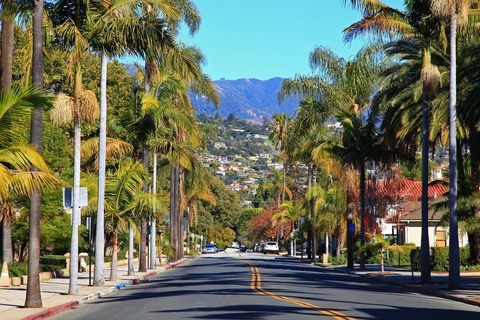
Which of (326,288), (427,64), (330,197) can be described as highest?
(427,64)

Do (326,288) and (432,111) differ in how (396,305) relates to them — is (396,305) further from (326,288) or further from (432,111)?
(432,111)

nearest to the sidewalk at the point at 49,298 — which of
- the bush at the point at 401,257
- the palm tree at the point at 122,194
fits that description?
the palm tree at the point at 122,194

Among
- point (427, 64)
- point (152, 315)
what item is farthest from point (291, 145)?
point (152, 315)

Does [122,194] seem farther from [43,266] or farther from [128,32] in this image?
[128,32]

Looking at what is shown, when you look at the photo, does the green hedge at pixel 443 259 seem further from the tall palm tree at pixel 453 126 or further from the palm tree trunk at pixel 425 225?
the tall palm tree at pixel 453 126

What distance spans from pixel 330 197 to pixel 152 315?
48955mm

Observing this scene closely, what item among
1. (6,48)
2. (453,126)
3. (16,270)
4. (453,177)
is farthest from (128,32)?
(16,270)

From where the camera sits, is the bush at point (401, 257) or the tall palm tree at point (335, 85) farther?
the bush at point (401, 257)

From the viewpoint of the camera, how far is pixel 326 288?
30.5 m

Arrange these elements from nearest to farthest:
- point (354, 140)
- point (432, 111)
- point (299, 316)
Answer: point (299, 316)
point (432, 111)
point (354, 140)

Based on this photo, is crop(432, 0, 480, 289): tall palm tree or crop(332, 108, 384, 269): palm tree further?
crop(332, 108, 384, 269): palm tree

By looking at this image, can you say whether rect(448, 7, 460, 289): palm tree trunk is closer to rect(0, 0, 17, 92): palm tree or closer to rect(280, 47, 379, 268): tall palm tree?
rect(0, 0, 17, 92): palm tree

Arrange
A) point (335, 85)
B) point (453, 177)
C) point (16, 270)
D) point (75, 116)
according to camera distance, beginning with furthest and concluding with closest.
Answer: point (335, 85) → point (16, 270) → point (453, 177) → point (75, 116)

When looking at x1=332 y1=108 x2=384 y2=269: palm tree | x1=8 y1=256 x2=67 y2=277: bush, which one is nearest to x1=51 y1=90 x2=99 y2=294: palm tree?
x1=8 y1=256 x2=67 y2=277: bush
